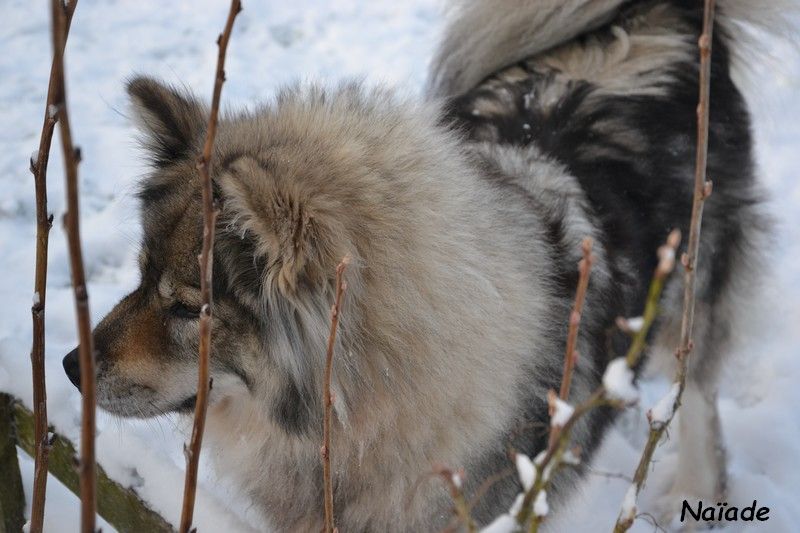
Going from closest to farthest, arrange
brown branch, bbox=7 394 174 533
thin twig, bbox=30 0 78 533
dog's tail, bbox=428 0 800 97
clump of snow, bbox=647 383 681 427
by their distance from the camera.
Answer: clump of snow, bbox=647 383 681 427 → thin twig, bbox=30 0 78 533 → brown branch, bbox=7 394 174 533 → dog's tail, bbox=428 0 800 97

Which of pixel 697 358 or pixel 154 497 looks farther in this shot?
pixel 697 358

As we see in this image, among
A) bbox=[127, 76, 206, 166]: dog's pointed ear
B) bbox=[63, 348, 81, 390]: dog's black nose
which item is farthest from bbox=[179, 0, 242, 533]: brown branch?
bbox=[127, 76, 206, 166]: dog's pointed ear

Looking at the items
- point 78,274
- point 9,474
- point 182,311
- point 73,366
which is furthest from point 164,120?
point 78,274

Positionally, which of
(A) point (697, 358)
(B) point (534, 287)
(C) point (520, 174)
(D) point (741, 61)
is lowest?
(A) point (697, 358)

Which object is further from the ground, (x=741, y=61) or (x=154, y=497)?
(x=741, y=61)

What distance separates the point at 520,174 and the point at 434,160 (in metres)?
0.54

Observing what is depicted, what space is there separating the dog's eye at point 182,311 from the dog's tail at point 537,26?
5.23ft

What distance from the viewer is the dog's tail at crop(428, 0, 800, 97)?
2.81m

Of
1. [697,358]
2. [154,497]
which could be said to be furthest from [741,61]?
[154,497]

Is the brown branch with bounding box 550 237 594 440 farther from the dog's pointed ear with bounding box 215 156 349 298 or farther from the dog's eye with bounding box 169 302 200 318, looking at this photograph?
the dog's eye with bounding box 169 302 200 318

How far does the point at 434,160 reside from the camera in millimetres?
1860

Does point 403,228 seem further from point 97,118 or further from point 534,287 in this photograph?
point 97,118

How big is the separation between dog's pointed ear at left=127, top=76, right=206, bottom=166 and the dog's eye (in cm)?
41

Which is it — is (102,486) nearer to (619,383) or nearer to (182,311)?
(182,311)
